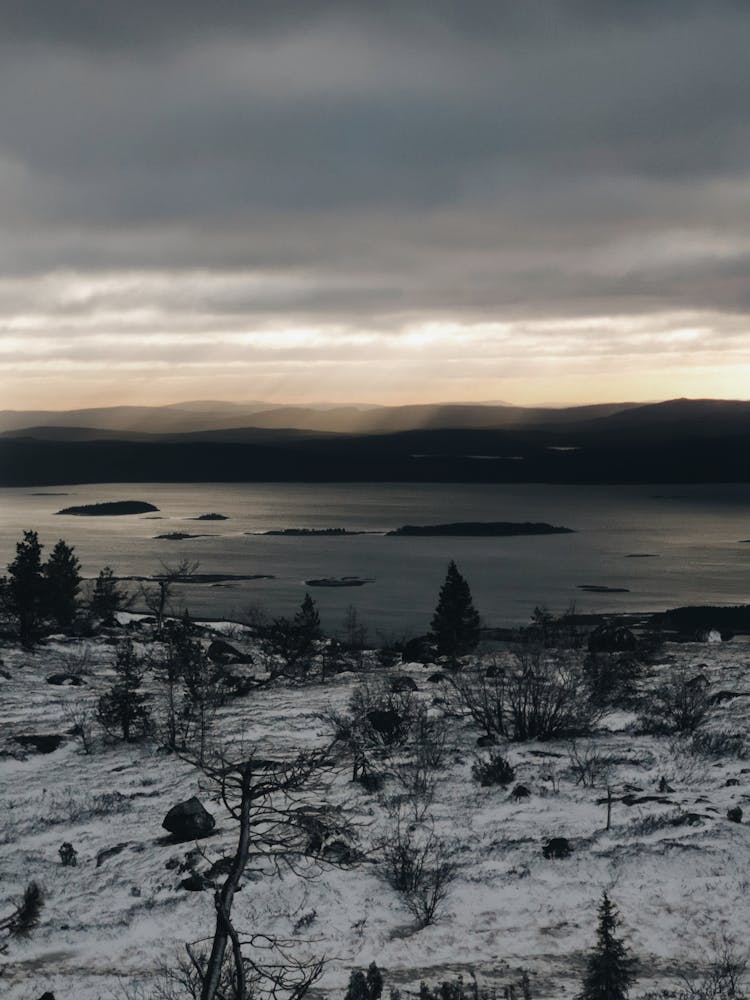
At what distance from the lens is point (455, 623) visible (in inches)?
1943

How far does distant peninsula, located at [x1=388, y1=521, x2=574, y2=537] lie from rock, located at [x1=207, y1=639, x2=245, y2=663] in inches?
4004

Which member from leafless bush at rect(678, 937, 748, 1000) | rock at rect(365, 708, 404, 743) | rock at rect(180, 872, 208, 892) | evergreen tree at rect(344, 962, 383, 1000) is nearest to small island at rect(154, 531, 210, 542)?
rock at rect(365, 708, 404, 743)

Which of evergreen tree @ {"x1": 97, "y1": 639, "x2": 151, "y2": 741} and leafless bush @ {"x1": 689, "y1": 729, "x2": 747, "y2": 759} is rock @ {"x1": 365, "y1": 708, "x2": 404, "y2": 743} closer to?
evergreen tree @ {"x1": 97, "y1": 639, "x2": 151, "y2": 741}

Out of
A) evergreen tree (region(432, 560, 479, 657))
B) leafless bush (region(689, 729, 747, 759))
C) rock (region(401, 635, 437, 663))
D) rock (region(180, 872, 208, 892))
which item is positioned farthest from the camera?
evergreen tree (region(432, 560, 479, 657))

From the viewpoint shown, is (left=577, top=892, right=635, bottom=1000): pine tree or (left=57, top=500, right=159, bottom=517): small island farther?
(left=57, top=500, right=159, bottom=517): small island

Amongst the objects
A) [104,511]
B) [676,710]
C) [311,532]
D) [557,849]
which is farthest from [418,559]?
[104,511]

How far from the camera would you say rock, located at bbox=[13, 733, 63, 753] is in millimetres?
25953

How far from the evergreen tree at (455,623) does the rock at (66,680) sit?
19.6 metres

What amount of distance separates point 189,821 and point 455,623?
31500 millimetres

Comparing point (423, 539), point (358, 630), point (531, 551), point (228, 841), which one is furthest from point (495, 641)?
point (423, 539)

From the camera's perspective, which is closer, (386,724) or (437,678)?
(386,724)

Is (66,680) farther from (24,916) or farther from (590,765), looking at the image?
(590,765)

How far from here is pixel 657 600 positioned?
83.3m

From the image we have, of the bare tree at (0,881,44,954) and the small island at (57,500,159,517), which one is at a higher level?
the bare tree at (0,881,44,954)
